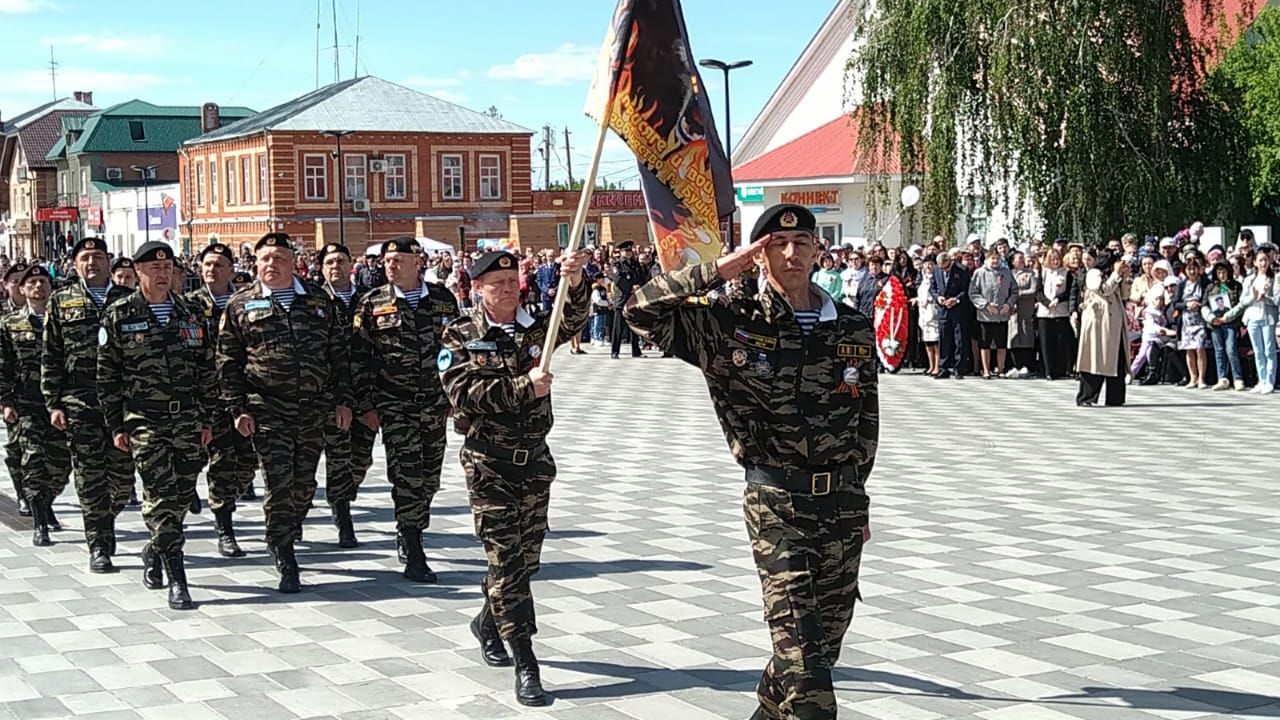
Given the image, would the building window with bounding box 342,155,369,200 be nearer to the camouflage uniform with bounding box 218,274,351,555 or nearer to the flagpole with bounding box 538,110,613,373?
the camouflage uniform with bounding box 218,274,351,555

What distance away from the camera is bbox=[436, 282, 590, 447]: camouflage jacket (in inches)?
286

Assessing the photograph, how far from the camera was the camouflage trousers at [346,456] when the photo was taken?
10.3 meters

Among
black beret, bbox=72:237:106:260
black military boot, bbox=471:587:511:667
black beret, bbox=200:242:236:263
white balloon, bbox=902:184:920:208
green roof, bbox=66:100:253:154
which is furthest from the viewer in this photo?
green roof, bbox=66:100:253:154

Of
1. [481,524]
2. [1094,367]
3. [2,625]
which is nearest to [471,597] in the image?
[481,524]

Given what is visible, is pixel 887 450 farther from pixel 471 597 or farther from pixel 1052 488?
pixel 471 597

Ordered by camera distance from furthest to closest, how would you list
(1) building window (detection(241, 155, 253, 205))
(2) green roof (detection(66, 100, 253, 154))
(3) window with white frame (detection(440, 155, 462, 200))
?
(2) green roof (detection(66, 100, 253, 154)), (3) window with white frame (detection(440, 155, 462, 200)), (1) building window (detection(241, 155, 253, 205))

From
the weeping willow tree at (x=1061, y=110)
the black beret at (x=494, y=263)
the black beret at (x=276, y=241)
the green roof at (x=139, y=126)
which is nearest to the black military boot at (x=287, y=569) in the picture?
the black beret at (x=276, y=241)

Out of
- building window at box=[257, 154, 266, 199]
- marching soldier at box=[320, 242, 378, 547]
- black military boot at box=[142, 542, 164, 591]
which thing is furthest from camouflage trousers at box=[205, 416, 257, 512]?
building window at box=[257, 154, 266, 199]

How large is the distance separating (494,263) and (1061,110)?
22.2 meters

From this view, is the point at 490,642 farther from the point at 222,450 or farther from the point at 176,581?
the point at 222,450

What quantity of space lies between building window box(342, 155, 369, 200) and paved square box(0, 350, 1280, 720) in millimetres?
57403

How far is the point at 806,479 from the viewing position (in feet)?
18.9

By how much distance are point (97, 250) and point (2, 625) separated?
3.58m

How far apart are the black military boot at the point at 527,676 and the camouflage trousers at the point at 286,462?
301cm
